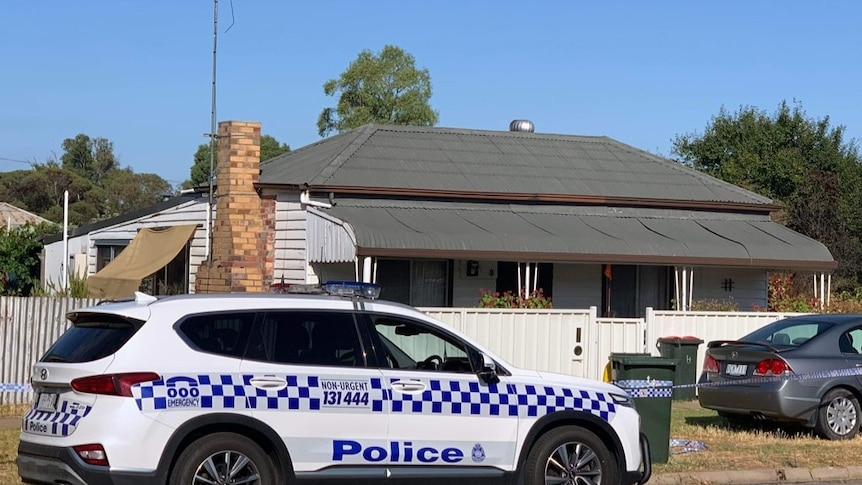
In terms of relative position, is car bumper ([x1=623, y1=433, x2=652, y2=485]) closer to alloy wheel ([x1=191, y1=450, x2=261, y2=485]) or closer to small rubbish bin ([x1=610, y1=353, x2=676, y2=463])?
small rubbish bin ([x1=610, y1=353, x2=676, y2=463])

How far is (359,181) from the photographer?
22.4 meters

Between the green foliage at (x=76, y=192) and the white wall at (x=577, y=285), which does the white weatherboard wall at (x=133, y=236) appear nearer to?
the white wall at (x=577, y=285)

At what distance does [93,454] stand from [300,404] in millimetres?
1422

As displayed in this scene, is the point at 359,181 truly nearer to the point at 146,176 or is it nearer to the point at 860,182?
the point at 860,182

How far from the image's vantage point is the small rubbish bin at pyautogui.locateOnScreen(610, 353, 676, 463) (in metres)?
12.0

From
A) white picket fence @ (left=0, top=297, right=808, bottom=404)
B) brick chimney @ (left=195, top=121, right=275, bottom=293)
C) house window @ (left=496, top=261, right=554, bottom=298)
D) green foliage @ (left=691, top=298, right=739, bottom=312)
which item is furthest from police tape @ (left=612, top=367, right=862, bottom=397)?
brick chimney @ (left=195, top=121, right=275, bottom=293)

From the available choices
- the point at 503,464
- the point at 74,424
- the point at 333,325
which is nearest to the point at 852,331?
the point at 503,464

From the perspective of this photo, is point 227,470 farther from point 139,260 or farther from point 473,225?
point 139,260

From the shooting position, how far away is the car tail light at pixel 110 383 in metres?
7.99

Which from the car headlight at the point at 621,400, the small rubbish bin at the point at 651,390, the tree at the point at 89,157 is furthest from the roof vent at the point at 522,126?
the tree at the point at 89,157

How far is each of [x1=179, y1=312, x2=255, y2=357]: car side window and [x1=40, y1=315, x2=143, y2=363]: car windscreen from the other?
360 mm

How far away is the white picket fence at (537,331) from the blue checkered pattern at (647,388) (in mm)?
3728

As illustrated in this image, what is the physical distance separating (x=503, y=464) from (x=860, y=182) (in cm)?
3852

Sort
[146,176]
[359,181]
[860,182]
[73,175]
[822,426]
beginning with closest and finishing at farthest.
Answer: [822,426]
[359,181]
[860,182]
[73,175]
[146,176]
